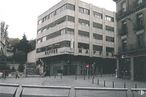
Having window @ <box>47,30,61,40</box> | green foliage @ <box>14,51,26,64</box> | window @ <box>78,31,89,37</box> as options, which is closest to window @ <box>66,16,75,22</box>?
window @ <box>78,31,89,37</box>

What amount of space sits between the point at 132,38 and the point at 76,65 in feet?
64.6

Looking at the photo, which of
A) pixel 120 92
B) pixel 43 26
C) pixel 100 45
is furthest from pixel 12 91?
pixel 43 26

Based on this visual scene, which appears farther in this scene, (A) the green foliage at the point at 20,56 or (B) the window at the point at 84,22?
(A) the green foliage at the point at 20,56

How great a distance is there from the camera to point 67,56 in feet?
167

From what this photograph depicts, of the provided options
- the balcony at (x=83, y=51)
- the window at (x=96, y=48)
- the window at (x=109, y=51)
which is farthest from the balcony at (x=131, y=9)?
the window at (x=109, y=51)

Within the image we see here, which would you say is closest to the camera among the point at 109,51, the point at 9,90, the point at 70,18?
the point at 9,90

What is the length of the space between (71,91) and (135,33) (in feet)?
79.5

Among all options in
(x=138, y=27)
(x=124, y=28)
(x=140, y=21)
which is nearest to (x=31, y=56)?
(x=124, y=28)

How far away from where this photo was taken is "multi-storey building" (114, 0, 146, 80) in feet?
108

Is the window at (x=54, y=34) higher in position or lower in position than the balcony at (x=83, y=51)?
higher

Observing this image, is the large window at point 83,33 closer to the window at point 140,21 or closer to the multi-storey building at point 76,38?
the multi-storey building at point 76,38

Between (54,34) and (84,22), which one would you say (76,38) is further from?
(54,34)

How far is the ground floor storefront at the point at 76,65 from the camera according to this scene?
51781 millimetres

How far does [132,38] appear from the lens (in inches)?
1380
